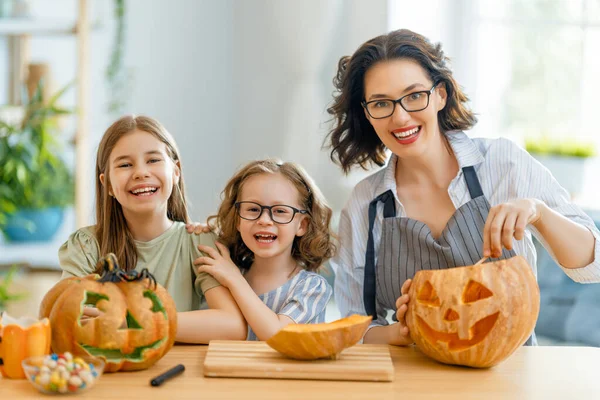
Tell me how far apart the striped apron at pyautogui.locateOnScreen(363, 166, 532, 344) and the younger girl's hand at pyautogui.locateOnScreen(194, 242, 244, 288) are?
362 millimetres

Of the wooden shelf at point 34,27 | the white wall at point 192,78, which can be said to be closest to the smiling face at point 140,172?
the wooden shelf at point 34,27

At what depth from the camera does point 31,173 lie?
390cm

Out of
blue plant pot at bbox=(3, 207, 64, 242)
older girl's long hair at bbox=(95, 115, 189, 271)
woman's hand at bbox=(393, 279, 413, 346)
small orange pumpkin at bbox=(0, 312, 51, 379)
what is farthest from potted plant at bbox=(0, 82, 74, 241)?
woman's hand at bbox=(393, 279, 413, 346)

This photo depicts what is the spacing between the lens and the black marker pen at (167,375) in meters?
1.27

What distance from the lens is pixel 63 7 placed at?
13.6ft

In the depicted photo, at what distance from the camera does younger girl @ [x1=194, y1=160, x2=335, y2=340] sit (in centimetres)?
167

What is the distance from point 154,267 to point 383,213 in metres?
0.59

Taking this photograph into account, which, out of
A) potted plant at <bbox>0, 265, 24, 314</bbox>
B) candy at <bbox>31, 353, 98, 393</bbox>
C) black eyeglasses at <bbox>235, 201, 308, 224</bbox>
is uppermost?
black eyeglasses at <bbox>235, 201, 308, 224</bbox>

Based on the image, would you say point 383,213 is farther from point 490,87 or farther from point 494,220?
point 490,87

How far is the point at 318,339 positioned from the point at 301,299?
384 mm

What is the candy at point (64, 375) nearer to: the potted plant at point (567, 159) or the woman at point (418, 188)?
the woman at point (418, 188)

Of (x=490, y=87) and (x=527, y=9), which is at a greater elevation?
(x=527, y=9)

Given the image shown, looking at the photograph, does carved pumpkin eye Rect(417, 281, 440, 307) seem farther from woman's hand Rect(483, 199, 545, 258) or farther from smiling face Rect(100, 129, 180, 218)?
smiling face Rect(100, 129, 180, 218)

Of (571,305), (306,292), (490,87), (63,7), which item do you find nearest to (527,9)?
(490,87)
